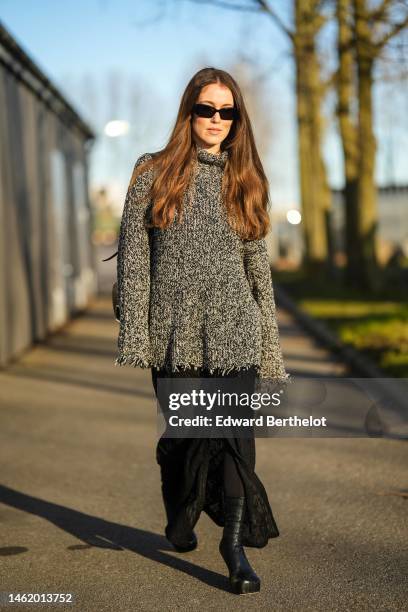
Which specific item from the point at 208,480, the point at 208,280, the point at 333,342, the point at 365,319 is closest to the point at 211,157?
the point at 208,280

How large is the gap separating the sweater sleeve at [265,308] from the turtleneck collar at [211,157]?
13.7 inches

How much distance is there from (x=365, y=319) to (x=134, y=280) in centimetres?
1139

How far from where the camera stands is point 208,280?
4168 millimetres

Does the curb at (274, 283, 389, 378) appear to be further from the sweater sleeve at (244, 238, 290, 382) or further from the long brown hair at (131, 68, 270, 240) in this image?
the long brown hair at (131, 68, 270, 240)

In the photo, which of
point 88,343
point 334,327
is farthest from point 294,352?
point 88,343

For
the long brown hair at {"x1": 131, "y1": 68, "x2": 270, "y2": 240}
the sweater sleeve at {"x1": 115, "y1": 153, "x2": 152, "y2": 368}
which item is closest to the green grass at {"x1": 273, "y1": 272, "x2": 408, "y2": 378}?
the long brown hair at {"x1": 131, "y1": 68, "x2": 270, "y2": 240}

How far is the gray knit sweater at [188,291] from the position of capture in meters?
4.16

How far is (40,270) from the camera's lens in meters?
15.2

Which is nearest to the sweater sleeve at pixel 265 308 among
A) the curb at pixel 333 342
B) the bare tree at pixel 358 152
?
the curb at pixel 333 342

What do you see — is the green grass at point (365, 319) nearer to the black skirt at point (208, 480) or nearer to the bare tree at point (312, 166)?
the bare tree at point (312, 166)

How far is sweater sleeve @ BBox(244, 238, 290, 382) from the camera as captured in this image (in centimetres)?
427

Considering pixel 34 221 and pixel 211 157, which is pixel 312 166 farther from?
pixel 211 157

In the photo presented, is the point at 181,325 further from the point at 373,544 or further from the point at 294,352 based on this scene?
the point at 294,352

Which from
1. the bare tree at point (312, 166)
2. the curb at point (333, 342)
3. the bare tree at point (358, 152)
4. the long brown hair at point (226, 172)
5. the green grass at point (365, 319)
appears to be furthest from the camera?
the bare tree at point (312, 166)
